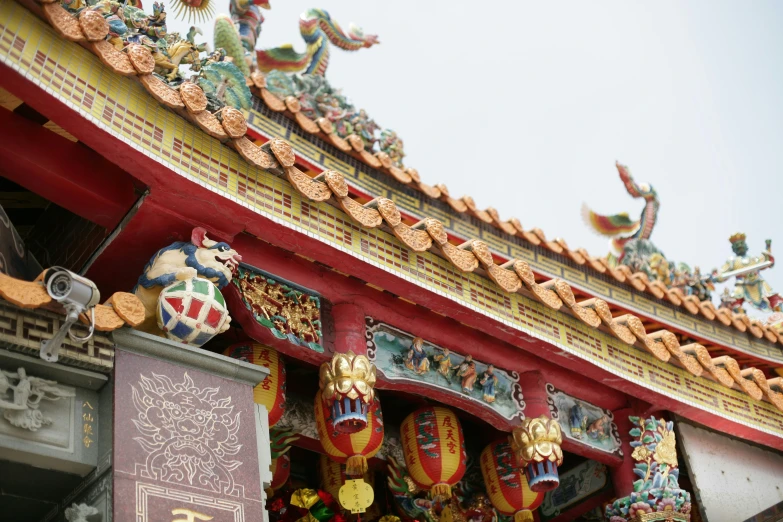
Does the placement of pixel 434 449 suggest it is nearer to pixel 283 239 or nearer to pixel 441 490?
pixel 441 490

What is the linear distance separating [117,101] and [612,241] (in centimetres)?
845

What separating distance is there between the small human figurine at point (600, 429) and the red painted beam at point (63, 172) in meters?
3.33

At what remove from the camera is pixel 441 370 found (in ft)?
20.3

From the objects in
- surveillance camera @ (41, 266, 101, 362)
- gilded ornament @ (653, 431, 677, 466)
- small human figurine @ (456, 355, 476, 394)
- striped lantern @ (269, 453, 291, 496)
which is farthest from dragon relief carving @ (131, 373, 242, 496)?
gilded ornament @ (653, 431, 677, 466)

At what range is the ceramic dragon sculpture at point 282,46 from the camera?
27.9ft

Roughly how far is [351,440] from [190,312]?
1.44 meters

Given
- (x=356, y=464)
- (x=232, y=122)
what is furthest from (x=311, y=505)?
(x=232, y=122)

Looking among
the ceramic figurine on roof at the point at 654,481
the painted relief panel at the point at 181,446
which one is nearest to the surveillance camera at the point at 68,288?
the painted relief panel at the point at 181,446

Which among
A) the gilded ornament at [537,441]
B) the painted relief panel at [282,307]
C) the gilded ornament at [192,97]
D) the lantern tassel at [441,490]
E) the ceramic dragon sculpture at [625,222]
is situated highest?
the ceramic dragon sculpture at [625,222]

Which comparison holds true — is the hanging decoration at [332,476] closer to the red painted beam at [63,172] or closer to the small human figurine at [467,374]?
the small human figurine at [467,374]

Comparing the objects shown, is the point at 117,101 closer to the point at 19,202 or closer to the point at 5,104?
the point at 5,104

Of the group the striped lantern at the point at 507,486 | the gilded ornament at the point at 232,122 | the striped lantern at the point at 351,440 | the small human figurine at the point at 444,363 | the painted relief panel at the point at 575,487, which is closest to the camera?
the gilded ornament at the point at 232,122

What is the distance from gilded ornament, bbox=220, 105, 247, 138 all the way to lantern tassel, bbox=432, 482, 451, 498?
2528 mm

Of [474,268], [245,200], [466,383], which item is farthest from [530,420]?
[245,200]
